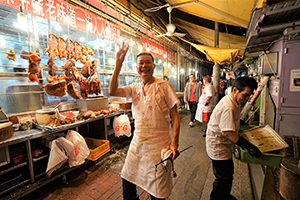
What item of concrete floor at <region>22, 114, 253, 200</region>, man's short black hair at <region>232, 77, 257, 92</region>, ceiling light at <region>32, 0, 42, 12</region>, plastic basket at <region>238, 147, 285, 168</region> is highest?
ceiling light at <region>32, 0, 42, 12</region>

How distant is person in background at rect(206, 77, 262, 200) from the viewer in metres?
2.10

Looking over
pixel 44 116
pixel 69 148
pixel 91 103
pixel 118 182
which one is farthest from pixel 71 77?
pixel 118 182

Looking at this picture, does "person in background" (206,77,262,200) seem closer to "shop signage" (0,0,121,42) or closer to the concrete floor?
the concrete floor

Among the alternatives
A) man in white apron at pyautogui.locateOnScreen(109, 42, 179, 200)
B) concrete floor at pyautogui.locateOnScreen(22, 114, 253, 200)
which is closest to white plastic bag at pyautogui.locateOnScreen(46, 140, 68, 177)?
concrete floor at pyautogui.locateOnScreen(22, 114, 253, 200)

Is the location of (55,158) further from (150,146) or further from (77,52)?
(77,52)

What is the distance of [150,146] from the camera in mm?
1896

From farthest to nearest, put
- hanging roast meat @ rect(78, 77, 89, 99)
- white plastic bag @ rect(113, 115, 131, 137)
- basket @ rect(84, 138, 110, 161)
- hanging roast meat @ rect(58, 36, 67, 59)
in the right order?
white plastic bag @ rect(113, 115, 131, 137), hanging roast meat @ rect(78, 77, 89, 99), basket @ rect(84, 138, 110, 161), hanging roast meat @ rect(58, 36, 67, 59)

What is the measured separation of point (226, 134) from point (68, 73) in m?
4.14

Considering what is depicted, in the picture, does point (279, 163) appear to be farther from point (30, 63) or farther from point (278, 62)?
point (30, 63)

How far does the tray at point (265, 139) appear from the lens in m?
2.07

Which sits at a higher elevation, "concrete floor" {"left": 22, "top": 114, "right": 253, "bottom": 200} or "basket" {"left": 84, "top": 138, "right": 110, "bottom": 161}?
"basket" {"left": 84, "top": 138, "right": 110, "bottom": 161}

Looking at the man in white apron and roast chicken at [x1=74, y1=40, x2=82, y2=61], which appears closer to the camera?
the man in white apron

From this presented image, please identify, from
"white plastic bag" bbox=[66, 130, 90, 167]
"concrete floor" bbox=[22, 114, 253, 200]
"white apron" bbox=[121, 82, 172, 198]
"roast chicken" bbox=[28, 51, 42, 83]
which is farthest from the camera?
"white plastic bag" bbox=[66, 130, 90, 167]

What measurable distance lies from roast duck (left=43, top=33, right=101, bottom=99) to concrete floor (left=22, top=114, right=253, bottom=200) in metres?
2.16
